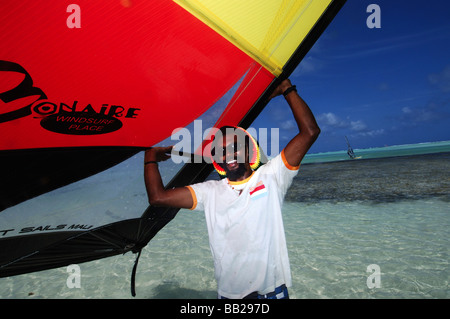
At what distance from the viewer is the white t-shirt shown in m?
1.83

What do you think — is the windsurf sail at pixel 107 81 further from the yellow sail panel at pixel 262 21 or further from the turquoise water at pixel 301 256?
the turquoise water at pixel 301 256

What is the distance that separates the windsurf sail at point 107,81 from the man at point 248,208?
0.54 m

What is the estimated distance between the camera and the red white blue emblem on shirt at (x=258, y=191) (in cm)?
191

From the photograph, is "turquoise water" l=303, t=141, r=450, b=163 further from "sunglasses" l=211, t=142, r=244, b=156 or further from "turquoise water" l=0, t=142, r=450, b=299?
"sunglasses" l=211, t=142, r=244, b=156

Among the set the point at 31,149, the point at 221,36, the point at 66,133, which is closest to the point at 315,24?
the point at 221,36

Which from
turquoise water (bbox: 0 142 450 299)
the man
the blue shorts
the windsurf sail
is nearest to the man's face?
the man

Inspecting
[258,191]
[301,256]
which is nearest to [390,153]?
[301,256]

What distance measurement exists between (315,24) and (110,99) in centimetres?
179

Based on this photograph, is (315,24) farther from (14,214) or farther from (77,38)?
(14,214)

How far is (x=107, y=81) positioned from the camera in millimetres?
1612

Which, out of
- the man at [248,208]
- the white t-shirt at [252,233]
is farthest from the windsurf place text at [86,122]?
the white t-shirt at [252,233]

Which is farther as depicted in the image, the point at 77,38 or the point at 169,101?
the point at 169,101

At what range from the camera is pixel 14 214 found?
204 cm

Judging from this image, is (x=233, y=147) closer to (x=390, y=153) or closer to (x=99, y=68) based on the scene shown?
(x=99, y=68)
